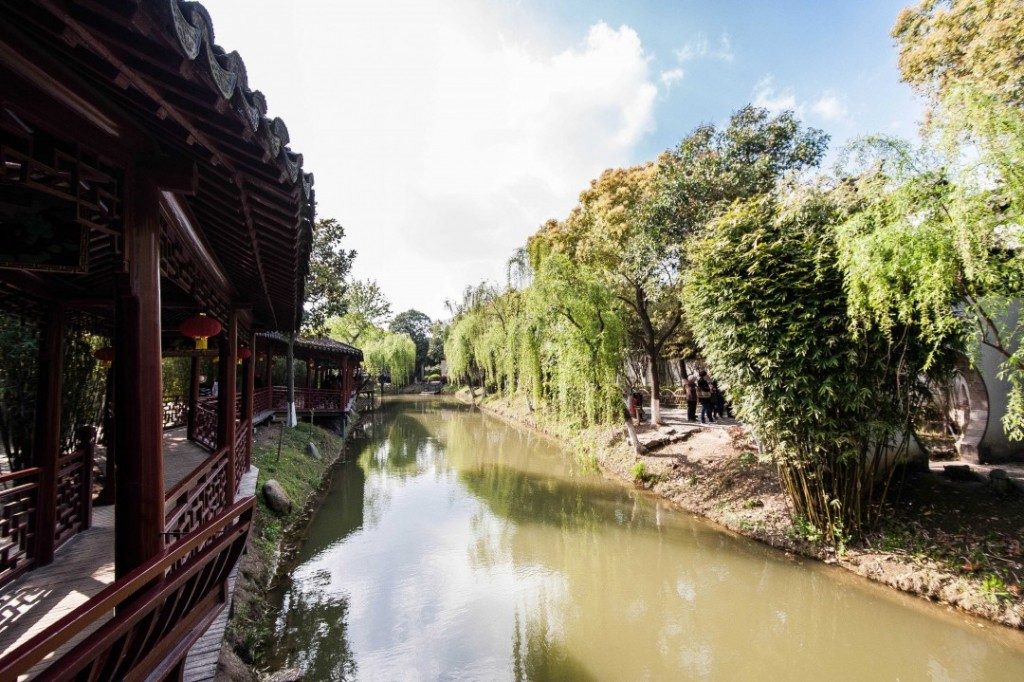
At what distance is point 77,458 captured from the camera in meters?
4.73

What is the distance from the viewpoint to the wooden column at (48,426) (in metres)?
4.04

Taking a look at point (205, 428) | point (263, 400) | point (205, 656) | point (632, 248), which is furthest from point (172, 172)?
point (263, 400)

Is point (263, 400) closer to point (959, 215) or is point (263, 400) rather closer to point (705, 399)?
point (705, 399)

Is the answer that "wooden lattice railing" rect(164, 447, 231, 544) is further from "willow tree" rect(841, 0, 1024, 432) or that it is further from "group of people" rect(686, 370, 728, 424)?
"group of people" rect(686, 370, 728, 424)

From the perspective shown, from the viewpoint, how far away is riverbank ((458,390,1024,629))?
17.6 feet

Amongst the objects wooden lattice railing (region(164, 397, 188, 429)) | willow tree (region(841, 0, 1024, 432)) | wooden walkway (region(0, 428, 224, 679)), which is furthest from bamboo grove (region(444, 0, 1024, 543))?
wooden lattice railing (region(164, 397, 188, 429))

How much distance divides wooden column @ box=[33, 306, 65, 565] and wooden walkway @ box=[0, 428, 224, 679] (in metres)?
0.26

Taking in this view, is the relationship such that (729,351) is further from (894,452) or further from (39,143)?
(39,143)

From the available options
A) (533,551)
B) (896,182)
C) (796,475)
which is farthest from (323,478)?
(896,182)

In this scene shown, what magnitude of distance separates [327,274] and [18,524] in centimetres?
1213

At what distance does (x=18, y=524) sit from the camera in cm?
380

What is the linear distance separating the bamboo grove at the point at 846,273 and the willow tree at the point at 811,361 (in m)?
0.02

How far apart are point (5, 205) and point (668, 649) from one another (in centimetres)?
631

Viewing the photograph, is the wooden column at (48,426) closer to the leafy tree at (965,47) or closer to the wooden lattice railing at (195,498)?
the wooden lattice railing at (195,498)
